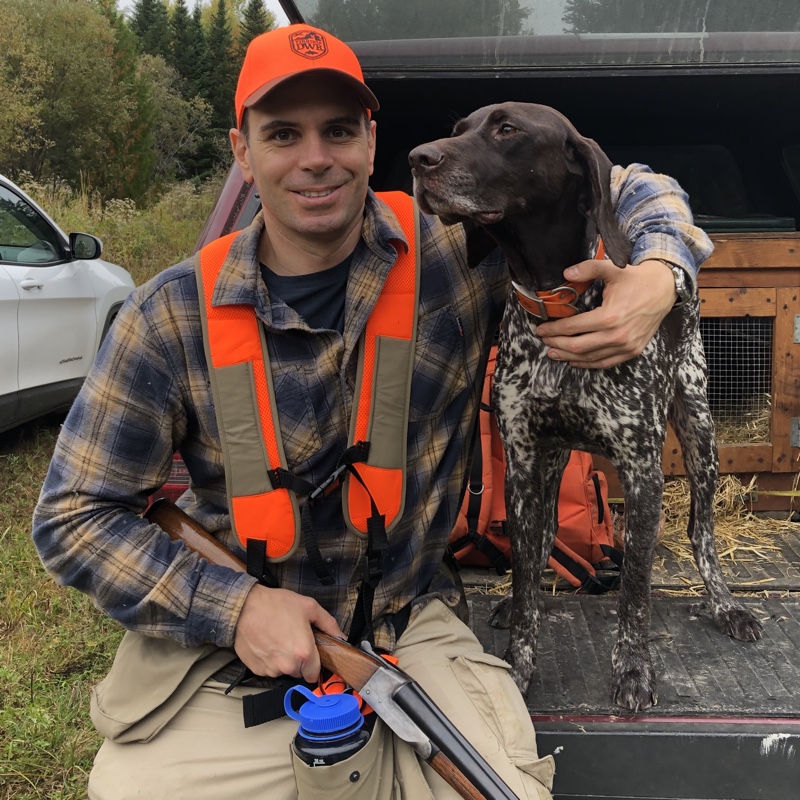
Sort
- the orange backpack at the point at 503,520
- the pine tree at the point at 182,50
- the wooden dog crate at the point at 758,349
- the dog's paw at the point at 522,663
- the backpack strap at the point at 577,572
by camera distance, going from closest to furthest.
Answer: the dog's paw at the point at 522,663 → the backpack strap at the point at 577,572 → the orange backpack at the point at 503,520 → the wooden dog crate at the point at 758,349 → the pine tree at the point at 182,50

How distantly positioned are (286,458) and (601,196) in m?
1.01

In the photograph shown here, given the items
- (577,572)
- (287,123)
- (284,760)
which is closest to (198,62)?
(577,572)

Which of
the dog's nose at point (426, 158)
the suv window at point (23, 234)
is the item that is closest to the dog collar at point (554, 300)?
the dog's nose at point (426, 158)

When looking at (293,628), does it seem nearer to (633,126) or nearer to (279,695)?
(279,695)

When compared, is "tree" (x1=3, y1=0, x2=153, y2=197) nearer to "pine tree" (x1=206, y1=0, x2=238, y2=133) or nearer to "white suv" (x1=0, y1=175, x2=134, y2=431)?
"pine tree" (x1=206, y1=0, x2=238, y2=133)

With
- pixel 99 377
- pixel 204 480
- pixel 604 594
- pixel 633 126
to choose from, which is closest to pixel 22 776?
pixel 204 480

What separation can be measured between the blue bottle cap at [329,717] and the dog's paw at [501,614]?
1.19 meters

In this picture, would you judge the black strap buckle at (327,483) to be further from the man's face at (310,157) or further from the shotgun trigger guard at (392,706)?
the man's face at (310,157)

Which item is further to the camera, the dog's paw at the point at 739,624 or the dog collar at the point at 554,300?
the dog's paw at the point at 739,624

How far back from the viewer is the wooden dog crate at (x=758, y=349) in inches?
151

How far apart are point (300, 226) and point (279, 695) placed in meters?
1.10

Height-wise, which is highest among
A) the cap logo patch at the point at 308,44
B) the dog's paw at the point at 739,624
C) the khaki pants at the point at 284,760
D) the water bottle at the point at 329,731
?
the cap logo patch at the point at 308,44

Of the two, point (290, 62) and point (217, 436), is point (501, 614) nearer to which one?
point (217, 436)

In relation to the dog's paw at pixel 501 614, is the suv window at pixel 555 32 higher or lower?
higher
